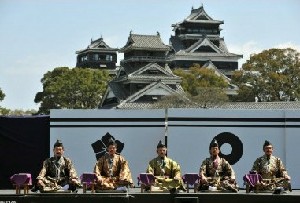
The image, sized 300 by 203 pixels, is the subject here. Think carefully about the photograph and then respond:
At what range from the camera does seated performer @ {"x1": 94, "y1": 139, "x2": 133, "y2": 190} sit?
1256cm

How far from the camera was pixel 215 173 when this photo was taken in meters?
13.0

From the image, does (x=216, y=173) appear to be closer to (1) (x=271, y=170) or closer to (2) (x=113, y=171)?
(1) (x=271, y=170)

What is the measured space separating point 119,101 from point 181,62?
17.4 metres

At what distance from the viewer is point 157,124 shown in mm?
15844

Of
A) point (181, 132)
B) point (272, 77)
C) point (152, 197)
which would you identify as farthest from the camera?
point (272, 77)

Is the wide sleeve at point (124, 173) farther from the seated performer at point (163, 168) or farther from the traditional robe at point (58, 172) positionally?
the traditional robe at point (58, 172)

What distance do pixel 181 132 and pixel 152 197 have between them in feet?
14.1

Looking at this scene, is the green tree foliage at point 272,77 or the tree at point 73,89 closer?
the green tree foliage at point 272,77

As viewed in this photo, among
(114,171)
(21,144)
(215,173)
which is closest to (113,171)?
(114,171)

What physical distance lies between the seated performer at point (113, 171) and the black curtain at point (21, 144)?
2995mm

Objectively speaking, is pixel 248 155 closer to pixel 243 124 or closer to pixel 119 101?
pixel 243 124

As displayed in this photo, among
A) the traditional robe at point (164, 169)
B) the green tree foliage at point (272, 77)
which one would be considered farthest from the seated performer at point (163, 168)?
the green tree foliage at point (272, 77)

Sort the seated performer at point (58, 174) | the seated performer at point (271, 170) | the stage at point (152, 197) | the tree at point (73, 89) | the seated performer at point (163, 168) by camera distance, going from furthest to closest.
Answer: the tree at point (73, 89)
the seated performer at point (163, 168)
the seated performer at point (271, 170)
the seated performer at point (58, 174)
the stage at point (152, 197)

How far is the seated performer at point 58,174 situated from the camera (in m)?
12.4
